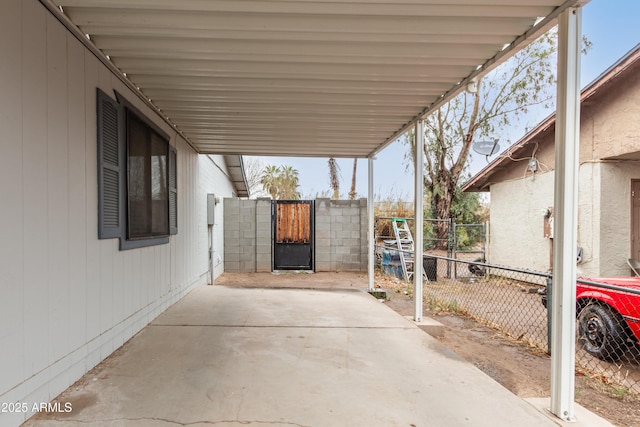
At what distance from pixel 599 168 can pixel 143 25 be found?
7.56 metres

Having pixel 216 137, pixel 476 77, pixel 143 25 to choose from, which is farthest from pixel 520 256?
pixel 143 25

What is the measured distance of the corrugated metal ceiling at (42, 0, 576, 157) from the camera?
2.29m

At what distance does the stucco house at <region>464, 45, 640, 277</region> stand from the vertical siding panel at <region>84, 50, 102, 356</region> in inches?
293

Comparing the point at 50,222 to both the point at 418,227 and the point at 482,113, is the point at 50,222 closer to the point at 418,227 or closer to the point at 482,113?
the point at 418,227

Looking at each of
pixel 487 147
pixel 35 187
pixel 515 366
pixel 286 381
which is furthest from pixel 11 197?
pixel 487 147

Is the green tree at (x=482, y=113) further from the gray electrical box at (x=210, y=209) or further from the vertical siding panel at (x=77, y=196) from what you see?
the vertical siding panel at (x=77, y=196)

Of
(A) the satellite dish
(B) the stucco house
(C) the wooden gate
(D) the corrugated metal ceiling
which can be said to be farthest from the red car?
(C) the wooden gate

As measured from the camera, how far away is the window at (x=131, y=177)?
2.97 meters

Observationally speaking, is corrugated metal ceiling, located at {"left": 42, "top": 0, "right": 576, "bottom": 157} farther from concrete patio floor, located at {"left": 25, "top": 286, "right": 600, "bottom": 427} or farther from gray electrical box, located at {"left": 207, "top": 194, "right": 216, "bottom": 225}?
gray electrical box, located at {"left": 207, "top": 194, "right": 216, "bottom": 225}

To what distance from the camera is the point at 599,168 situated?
662cm

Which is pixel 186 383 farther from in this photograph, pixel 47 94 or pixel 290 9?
pixel 290 9

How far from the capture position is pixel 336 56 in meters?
2.91

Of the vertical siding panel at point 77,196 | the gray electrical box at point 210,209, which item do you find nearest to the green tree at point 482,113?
the gray electrical box at point 210,209

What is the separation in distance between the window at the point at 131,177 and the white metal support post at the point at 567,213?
128 inches
